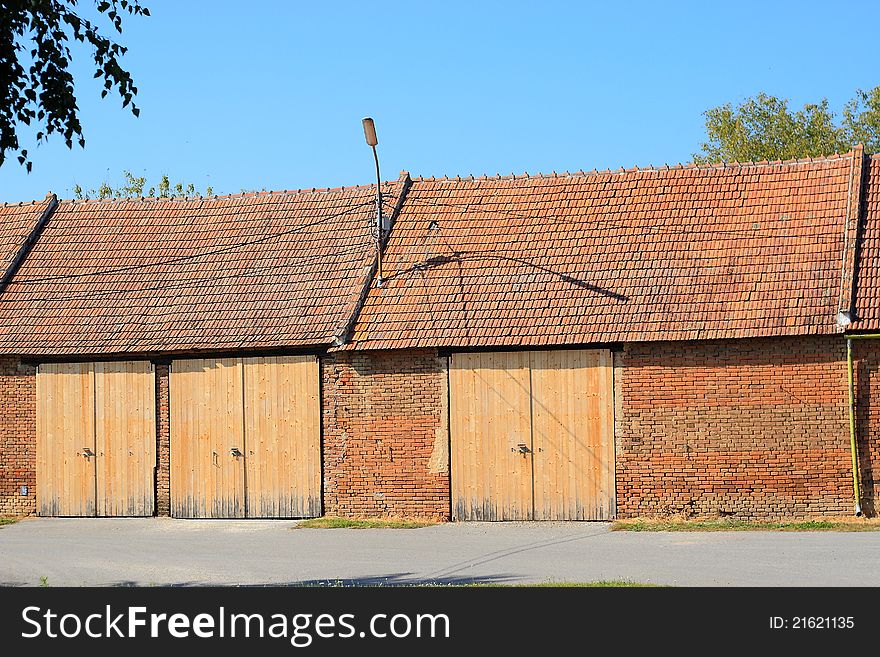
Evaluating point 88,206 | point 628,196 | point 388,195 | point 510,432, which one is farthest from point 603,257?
point 88,206

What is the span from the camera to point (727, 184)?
68.5ft

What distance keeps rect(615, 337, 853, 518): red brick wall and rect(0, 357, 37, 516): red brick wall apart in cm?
1057

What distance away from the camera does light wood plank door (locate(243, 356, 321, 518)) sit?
65.6 feet

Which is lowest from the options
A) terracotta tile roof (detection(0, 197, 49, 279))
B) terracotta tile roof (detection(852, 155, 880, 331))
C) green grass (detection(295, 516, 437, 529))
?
green grass (detection(295, 516, 437, 529))

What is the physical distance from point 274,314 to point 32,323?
4.76m

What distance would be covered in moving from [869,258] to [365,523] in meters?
9.16

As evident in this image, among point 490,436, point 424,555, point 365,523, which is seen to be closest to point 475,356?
point 490,436

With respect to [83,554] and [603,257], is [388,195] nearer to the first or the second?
[603,257]

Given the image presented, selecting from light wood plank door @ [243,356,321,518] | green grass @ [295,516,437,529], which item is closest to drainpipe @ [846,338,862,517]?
green grass @ [295,516,437,529]

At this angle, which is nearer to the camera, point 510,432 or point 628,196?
point 510,432

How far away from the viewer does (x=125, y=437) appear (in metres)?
21.0

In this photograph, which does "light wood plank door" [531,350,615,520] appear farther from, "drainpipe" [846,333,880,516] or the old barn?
"drainpipe" [846,333,880,516]

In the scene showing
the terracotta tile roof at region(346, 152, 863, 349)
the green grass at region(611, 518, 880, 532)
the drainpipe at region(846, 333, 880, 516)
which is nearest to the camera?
the green grass at region(611, 518, 880, 532)
